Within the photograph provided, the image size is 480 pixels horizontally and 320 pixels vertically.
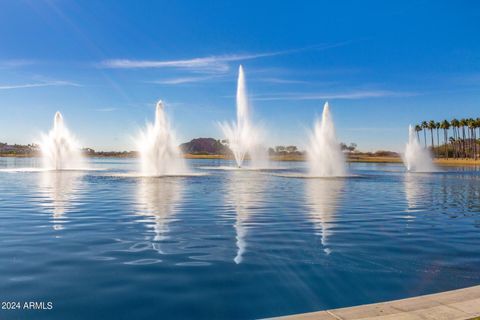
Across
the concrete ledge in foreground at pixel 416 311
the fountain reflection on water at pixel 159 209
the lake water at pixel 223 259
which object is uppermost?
the fountain reflection on water at pixel 159 209

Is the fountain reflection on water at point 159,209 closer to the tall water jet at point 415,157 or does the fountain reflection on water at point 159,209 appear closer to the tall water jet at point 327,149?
the tall water jet at point 327,149

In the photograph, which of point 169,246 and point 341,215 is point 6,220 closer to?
point 169,246

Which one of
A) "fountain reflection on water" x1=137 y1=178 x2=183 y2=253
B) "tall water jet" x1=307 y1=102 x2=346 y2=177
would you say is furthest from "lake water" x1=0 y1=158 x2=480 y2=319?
"tall water jet" x1=307 y1=102 x2=346 y2=177

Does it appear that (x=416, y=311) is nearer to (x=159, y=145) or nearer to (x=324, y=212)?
(x=324, y=212)

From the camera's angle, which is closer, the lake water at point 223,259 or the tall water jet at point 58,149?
the lake water at point 223,259

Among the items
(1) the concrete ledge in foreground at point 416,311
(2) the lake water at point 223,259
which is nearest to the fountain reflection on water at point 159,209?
(2) the lake water at point 223,259

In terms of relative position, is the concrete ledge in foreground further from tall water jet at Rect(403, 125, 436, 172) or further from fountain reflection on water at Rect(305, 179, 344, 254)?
tall water jet at Rect(403, 125, 436, 172)

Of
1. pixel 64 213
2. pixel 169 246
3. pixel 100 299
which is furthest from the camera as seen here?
pixel 64 213

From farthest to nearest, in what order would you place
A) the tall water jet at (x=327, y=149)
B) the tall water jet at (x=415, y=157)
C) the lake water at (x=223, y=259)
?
the tall water jet at (x=415, y=157) → the tall water jet at (x=327, y=149) → the lake water at (x=223, y=259)

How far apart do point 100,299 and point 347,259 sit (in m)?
6.17

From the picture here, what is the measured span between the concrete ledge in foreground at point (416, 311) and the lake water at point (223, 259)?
117 centimetres

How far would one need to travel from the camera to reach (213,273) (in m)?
Result: 9.91

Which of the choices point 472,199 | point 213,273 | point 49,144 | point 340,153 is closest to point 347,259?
point 213,273

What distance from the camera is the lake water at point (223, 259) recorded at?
8.10 metres
